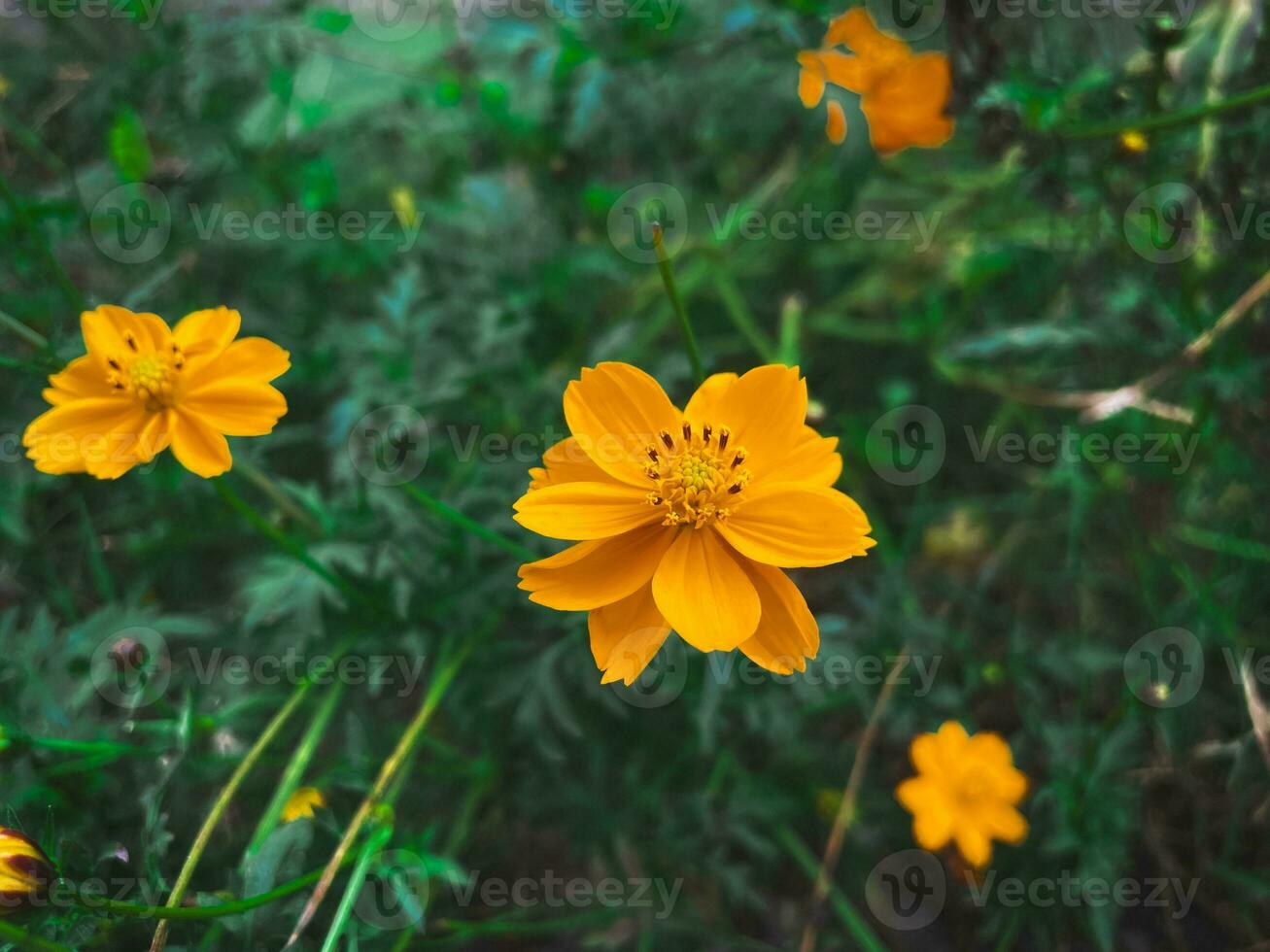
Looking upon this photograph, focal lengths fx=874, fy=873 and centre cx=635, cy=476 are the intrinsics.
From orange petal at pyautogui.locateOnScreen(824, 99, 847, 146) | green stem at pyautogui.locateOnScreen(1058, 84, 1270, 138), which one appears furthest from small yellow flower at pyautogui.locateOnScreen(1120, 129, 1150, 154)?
orange petal at pyautogui.locateOnScreen(824, 99, 847, 146)

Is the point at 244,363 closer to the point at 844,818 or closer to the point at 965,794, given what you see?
the point at 844,818

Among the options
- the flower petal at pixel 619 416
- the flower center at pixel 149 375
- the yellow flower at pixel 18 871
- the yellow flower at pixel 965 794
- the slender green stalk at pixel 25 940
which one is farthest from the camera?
the yellow flower at pixel 965 794

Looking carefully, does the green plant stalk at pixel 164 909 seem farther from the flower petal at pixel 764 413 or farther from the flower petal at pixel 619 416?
the flower petal at pixel 764 413

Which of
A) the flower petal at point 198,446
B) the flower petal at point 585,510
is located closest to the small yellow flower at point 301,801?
the flower petal at point 198,446

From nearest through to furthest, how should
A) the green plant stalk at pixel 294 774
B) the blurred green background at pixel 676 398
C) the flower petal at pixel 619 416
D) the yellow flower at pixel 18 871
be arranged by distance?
the yellow flower at pixel 18 871, the flower petal at pixel 619 416, the green plant stalk at pixel 294 774, the blurred green background at pixel 676 398

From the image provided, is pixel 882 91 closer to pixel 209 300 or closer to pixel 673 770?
pixel 673 770

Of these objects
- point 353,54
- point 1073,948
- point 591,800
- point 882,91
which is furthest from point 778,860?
point 353,54

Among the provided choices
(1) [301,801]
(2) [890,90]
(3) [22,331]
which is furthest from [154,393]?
(2) [890,90]

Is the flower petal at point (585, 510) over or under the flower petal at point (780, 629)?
over
